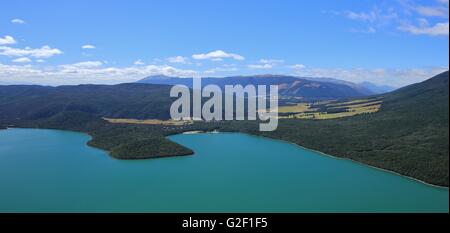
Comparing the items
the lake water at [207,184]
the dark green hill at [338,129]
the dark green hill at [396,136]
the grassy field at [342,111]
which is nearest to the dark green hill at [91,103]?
the dark green hill at [338,129]

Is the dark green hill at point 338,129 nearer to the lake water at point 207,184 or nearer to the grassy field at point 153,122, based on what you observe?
the lake water at point 207,184

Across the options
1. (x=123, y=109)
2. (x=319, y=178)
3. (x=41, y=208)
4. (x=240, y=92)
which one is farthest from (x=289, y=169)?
(x=240, y=92)

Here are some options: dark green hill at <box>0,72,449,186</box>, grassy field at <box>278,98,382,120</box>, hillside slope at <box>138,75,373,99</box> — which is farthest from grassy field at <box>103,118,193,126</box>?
hillside slope at <box>138,75,373,99</box>

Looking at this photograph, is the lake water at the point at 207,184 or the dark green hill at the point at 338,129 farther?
the dark green hill at the point at 338,129

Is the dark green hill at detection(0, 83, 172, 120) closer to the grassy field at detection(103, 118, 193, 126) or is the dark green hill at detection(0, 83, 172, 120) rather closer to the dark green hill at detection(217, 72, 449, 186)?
the grassy field at detection(103, 118, 193, 126)

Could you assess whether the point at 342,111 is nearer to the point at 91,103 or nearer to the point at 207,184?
the point at 207,184

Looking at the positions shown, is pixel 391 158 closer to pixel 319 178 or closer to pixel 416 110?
pixel 319 178

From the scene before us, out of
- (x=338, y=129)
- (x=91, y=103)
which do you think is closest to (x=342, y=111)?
(x=338, y=129)
